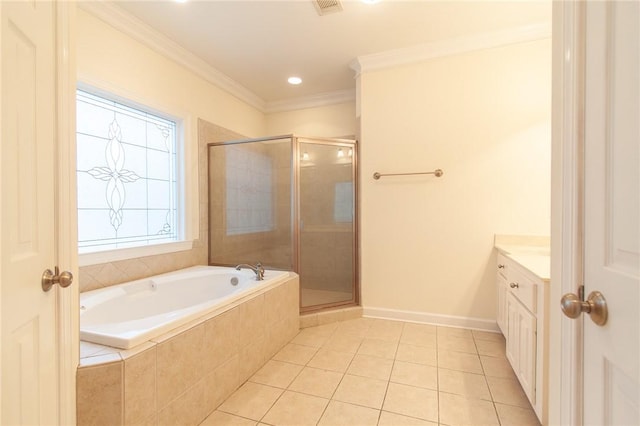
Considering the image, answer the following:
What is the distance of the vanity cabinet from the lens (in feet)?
4.41

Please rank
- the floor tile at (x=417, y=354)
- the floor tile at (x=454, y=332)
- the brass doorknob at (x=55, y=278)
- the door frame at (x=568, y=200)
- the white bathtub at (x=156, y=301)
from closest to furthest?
the door frame at (x=568, y=200), the brass doorknob at (x=55, y=278), the white bathtub at (x=156, y=301), the floor tile at (x=417, y=354), the floor tile at (x=454, y=332)

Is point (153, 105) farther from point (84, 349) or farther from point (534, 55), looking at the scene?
point (534, 55)

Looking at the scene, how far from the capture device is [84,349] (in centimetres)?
122

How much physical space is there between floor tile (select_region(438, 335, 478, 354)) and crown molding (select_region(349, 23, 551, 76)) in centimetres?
244

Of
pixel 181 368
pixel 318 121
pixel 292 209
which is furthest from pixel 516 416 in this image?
pixel 318 121

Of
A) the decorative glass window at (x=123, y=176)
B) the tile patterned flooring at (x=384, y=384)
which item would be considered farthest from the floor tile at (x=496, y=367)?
the decorative glass window at (x=123, y=176)

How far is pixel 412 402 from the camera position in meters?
1.62

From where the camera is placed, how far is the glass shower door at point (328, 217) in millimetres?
2959

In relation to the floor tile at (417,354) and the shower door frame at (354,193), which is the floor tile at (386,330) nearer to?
the floor tile at (417,354)

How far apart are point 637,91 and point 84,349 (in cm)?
186

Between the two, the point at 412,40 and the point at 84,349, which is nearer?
the point at 84,349

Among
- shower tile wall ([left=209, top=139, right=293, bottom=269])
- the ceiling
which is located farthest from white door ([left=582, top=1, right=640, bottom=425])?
shower tile wall ([left=209, top=139, right=293, bottom=269])

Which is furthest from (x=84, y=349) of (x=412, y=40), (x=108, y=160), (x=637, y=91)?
(x=412, y=40)

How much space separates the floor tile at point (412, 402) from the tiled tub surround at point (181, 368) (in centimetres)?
87
